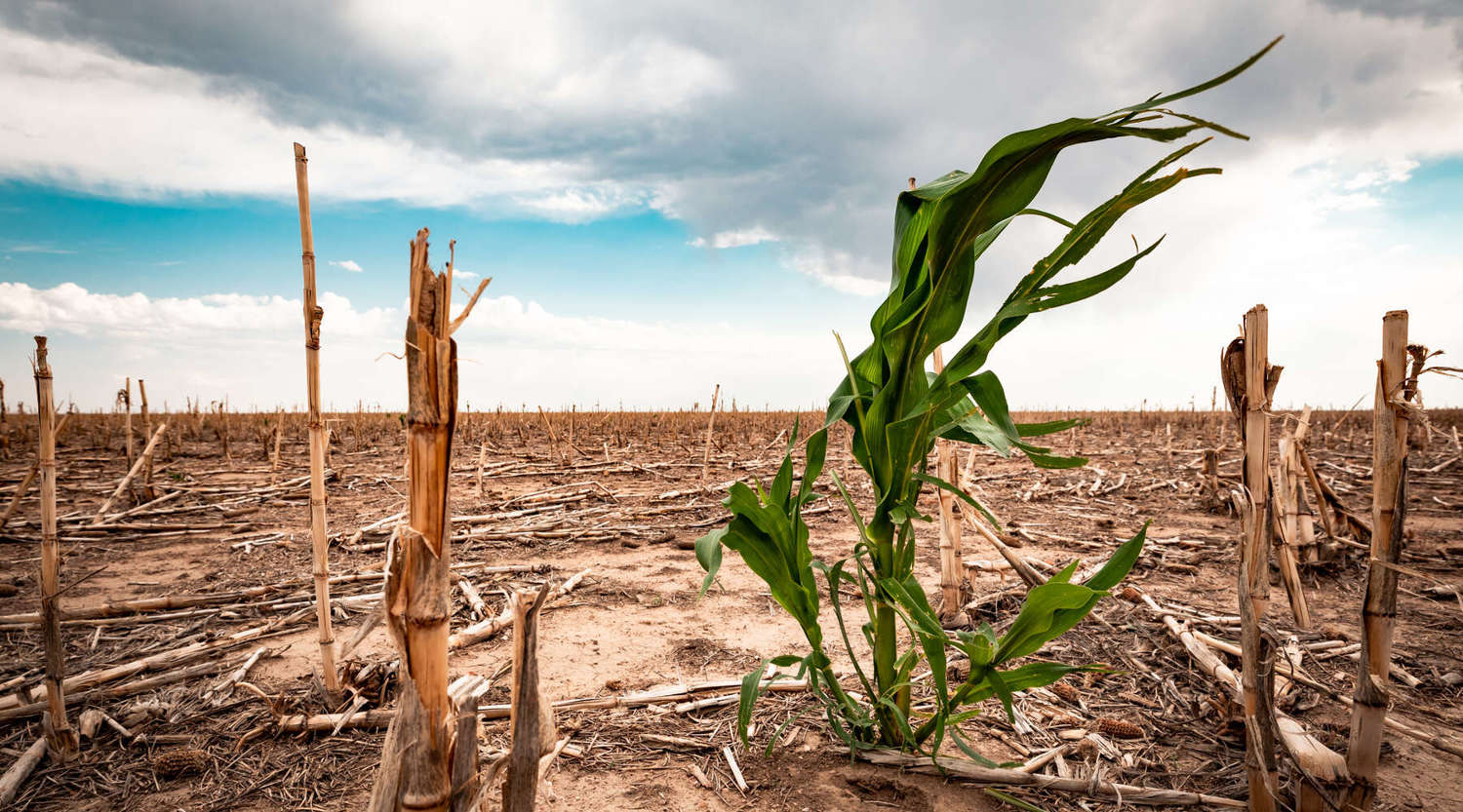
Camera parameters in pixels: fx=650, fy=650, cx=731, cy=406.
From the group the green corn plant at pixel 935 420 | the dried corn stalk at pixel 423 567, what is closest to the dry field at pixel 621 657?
the green corn plant at pixel 935 420

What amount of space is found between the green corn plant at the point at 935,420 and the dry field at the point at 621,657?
19.0 inches

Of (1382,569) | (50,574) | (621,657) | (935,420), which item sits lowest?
(621,657)

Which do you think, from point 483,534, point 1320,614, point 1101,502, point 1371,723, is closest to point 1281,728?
point 1371,723

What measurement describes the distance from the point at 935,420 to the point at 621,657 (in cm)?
240

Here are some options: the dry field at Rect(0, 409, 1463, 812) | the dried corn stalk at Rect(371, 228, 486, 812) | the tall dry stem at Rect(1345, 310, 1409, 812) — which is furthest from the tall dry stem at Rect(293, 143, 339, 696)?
the tall dry stem at Rect(1345, 310, 1409, 812)

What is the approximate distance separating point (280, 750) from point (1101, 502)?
29.3ft

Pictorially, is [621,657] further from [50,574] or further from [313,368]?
[50,574]

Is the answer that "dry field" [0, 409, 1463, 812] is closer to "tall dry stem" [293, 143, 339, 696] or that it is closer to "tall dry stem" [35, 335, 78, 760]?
"tall dry stem" [35, 335, 78, 760]

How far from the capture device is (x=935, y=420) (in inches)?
85.4

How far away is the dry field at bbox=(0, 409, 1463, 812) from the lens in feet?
8.16

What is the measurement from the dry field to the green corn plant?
19.0 inches

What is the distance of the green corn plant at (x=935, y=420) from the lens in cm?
175

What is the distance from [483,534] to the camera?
6438mm

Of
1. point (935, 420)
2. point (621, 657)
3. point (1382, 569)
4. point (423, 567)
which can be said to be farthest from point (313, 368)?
point (1382, 569)
